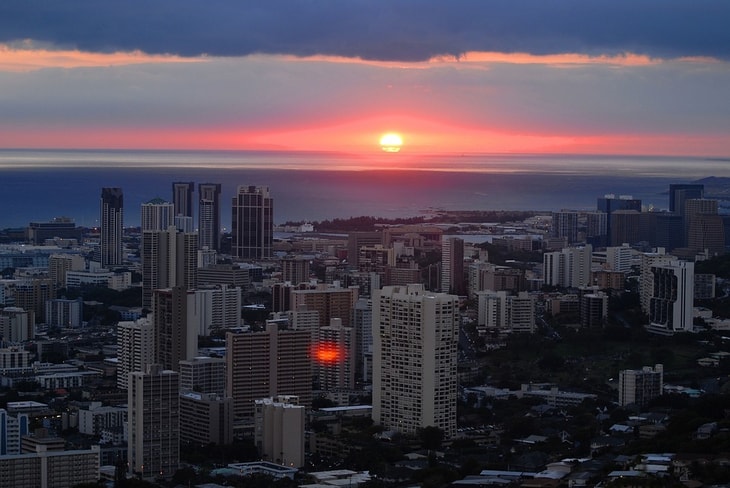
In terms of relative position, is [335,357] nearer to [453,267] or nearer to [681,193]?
[453,267]

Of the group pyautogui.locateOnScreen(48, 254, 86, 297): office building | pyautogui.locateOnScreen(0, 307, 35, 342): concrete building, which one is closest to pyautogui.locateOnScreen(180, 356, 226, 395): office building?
pyautogui.locateOnScreen(0, 307, 35, 342): concrete building

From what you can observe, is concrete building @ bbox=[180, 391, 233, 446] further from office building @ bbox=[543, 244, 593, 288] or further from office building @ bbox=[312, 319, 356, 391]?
office building @ bbox=[543, 244, 593, 288]

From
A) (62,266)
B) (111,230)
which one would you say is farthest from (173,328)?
(111,230)

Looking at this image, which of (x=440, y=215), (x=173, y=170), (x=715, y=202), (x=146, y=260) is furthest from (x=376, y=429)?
(x=173, y=170)

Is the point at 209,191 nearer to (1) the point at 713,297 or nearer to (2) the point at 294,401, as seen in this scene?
(1) the point at 713,297

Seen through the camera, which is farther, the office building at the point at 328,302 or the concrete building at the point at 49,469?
the office building at the point at 328,302

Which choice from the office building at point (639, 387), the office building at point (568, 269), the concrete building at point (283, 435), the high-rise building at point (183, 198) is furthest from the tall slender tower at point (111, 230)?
the concrete building at point (283, 435)

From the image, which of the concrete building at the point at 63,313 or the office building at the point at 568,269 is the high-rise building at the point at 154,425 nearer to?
the concrete building at the point at 63,313
